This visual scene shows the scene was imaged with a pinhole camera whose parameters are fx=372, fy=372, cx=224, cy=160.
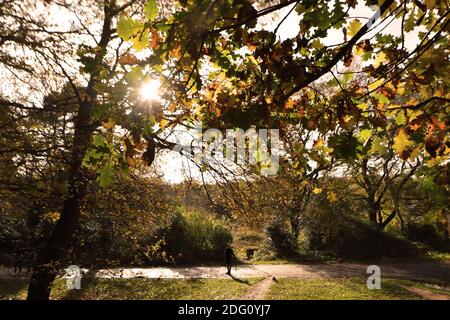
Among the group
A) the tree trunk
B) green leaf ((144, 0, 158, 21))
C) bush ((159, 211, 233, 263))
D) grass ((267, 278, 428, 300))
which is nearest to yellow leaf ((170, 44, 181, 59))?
green leaf ((144, 0, 158, 21))

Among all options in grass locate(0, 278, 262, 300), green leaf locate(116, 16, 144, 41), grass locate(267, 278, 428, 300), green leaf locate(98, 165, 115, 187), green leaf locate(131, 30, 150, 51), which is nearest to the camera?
green leaf locate(116, 16, 144, 41)

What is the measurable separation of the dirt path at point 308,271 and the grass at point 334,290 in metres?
1.78

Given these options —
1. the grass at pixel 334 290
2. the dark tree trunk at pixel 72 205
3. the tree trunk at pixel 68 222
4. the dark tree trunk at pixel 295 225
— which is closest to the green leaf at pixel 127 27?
the dark tree trunk at pixel 72 205

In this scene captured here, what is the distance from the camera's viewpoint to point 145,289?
53.8ft

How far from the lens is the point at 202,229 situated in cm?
2642

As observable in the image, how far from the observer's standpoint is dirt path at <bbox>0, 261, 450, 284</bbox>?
1850 centimetres

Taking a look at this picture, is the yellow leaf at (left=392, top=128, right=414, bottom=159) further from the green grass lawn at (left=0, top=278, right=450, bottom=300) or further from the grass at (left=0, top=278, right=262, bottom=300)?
the grass at (left=0, top=278, right=262, bottom=300)

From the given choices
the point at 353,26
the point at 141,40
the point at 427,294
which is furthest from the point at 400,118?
the point at 427,294

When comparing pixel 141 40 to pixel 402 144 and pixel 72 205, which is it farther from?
pixel 72 205

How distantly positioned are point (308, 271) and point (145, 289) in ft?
29.0

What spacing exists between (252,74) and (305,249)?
975 inches

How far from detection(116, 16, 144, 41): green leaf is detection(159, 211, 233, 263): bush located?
22.2 m
